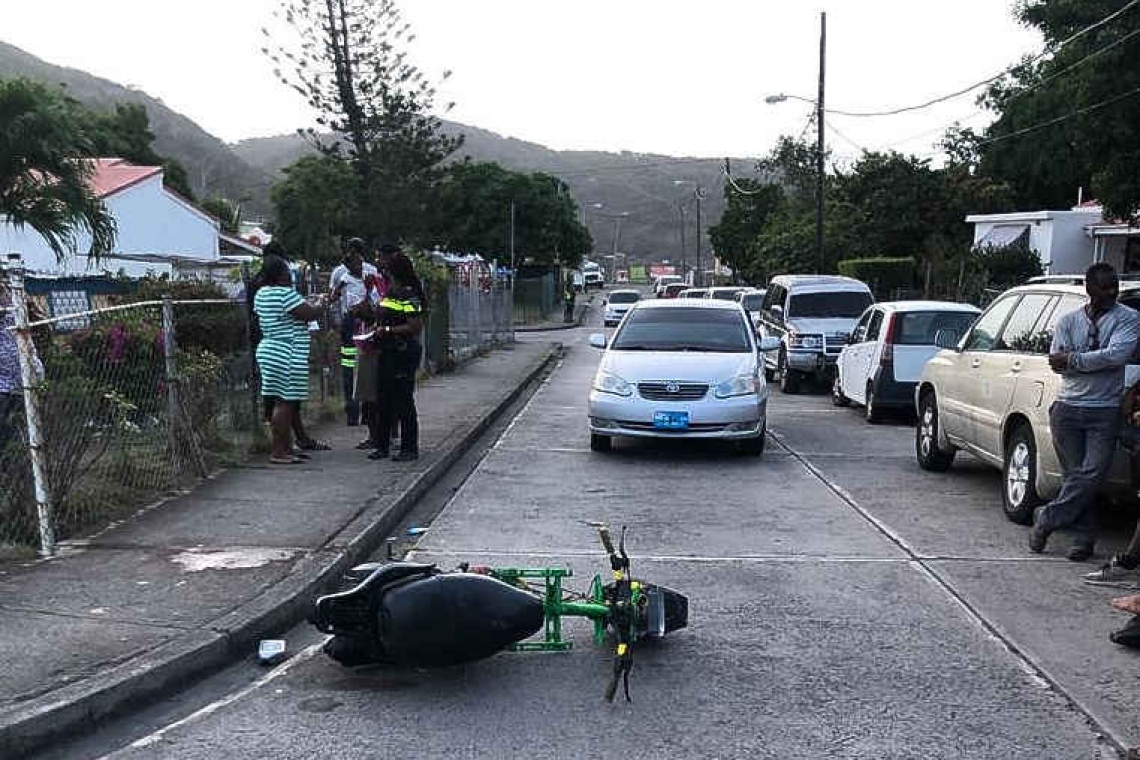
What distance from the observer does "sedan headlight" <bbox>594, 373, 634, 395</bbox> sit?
1085cm

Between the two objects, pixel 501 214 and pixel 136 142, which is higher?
pixel 136 142

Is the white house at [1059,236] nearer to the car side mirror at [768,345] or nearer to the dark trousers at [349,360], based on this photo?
the car side mirror at [768,345]

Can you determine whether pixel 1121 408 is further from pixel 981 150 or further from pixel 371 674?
pixel 981 150

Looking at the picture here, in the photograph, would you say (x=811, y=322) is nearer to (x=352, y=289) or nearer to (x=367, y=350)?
(x=352, y=289)

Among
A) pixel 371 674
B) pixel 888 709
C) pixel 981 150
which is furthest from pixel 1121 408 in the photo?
pixel 981 150

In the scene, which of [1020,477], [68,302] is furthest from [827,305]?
[68,302]

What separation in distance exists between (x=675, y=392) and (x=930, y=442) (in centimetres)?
241

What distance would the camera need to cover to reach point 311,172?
44.2 m

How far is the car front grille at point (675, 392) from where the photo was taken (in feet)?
35.2

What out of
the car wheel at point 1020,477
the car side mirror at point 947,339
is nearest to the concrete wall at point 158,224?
the car side mirror at point 947,339

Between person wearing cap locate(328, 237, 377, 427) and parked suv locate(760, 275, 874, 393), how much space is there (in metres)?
8.34

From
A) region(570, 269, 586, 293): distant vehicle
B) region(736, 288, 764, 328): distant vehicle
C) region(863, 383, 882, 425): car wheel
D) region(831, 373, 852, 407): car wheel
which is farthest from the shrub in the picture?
region(570, 269, 586, 293): distant vehicle

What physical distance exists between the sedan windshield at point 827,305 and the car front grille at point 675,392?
8.29m

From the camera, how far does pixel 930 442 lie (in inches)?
410
